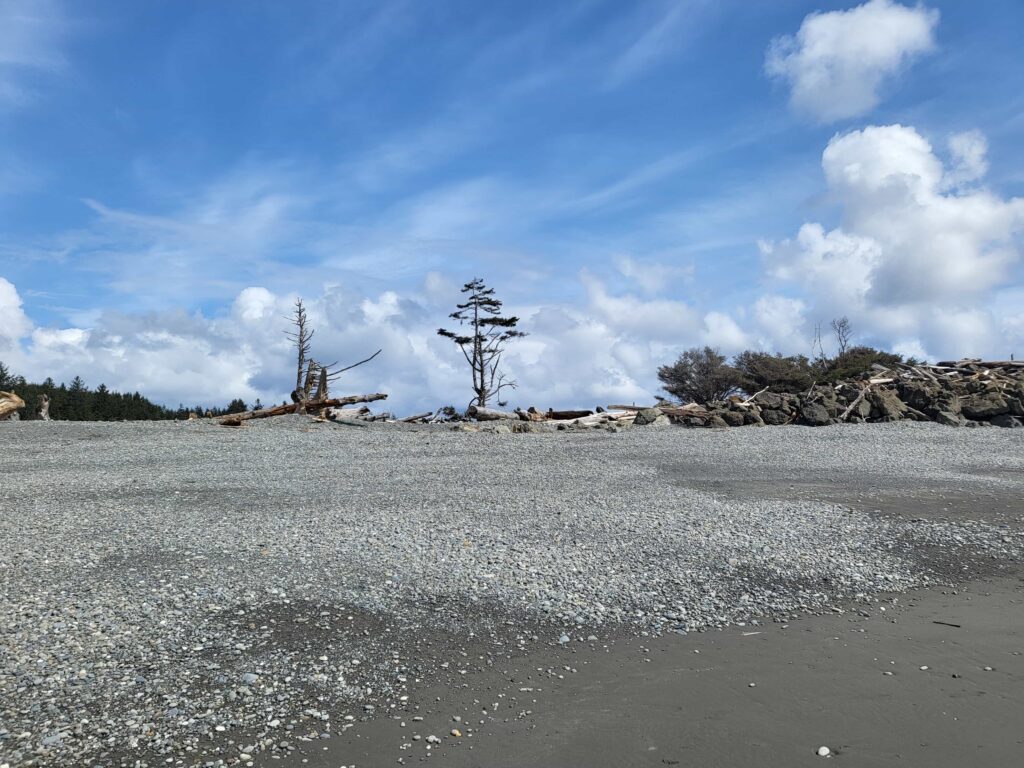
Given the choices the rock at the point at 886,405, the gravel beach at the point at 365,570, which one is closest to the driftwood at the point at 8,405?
the gravel beach at the point at 365,570

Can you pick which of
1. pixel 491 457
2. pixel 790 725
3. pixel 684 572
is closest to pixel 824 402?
pixel 491 457

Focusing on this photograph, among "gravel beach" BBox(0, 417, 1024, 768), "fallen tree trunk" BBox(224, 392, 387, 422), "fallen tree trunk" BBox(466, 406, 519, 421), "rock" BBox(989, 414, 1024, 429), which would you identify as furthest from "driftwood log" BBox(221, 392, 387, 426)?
"rock" BBox(989, 414, 1024, 429)

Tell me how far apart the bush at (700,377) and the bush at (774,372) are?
0.62 m

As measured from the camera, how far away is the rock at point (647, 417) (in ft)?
82.3

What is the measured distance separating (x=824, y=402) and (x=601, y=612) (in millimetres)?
20893

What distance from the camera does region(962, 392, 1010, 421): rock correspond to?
23156 mm

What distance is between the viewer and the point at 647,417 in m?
25.2

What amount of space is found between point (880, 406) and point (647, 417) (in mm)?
7307

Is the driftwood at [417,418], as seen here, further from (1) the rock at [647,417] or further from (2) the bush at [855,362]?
(2) the bush at [855,362]

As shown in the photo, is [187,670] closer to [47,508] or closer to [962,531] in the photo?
[47,508]

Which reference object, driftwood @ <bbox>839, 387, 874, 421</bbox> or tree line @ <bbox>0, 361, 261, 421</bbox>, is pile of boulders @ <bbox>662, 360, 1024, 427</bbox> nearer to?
driftwood @ <bbox>839, 387, 874, 421</bbox>

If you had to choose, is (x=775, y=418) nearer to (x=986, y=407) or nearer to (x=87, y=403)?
(x=986, y=407)

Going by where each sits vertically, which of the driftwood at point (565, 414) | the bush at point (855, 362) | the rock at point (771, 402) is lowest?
the driftwood at point (565, 414)

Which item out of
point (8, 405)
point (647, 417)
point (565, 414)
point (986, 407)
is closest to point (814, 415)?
point (986, 407)
